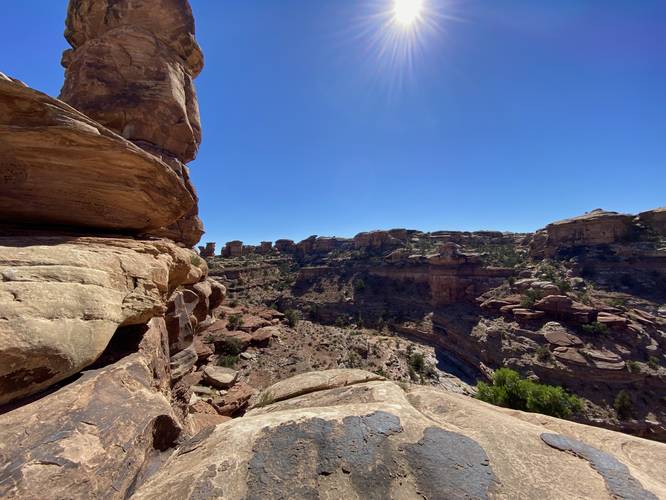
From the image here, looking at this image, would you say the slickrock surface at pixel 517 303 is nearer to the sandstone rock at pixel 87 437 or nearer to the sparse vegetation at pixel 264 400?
the sparse vegetation at pixel 264 400

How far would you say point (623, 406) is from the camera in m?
17.9

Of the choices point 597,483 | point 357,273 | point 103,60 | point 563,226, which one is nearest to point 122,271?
point 597,483

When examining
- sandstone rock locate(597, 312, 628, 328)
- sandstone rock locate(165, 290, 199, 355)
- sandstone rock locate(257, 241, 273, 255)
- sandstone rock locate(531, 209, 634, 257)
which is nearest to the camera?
sandstone rock locate(165, 290, 199, 355)

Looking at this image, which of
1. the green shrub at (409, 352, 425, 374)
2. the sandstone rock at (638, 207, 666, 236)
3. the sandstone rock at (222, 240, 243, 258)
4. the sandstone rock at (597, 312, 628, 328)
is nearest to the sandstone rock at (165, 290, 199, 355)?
the green shrub at (409, 352, 425, 374)

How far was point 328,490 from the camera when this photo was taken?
2371mm

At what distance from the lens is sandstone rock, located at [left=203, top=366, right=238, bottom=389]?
42.3 ft

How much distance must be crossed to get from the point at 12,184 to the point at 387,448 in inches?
277

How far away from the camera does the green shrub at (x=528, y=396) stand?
48.4 feet

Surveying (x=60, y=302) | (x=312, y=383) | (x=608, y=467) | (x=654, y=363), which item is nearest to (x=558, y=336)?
(x=654, y=363)

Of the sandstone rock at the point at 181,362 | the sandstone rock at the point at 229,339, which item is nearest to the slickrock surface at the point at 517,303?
the sandstone rock at the point at 229,339

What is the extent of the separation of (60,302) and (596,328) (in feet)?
116

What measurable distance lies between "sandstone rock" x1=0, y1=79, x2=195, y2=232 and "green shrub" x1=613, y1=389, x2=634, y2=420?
29763mm

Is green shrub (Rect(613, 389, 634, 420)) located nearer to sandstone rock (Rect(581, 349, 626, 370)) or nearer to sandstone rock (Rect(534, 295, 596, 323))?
sandstone rock (Rect(581, 349, 626, 370))

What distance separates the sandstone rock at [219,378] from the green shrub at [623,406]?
86.4 feet
